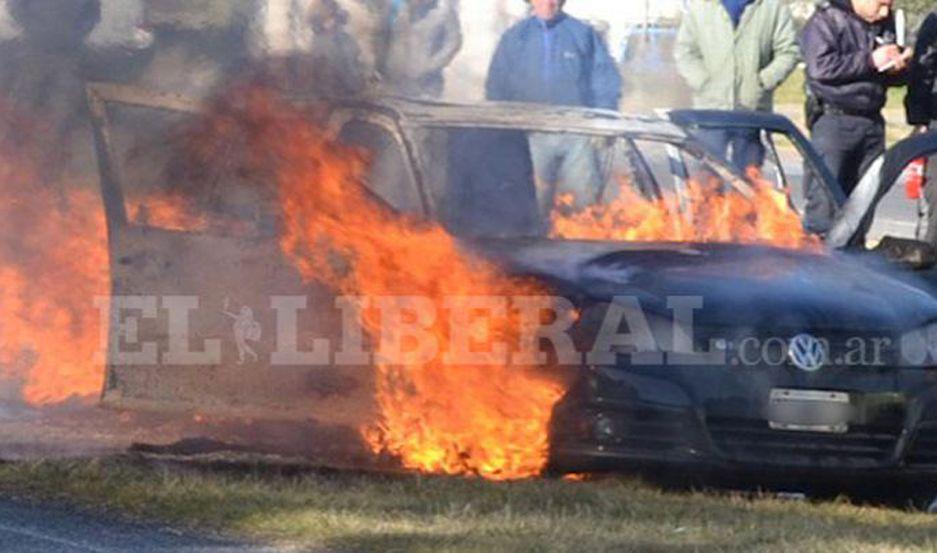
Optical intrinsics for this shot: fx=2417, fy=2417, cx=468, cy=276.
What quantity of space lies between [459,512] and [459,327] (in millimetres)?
995

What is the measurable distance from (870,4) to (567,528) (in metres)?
7.04

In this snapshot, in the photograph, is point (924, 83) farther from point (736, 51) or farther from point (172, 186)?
point (172, 186)

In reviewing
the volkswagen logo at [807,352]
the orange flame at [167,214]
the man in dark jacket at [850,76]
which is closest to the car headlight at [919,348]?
the volkswagen logo at [807,352]

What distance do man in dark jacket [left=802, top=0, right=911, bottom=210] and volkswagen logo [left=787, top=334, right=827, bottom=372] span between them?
5.23 m

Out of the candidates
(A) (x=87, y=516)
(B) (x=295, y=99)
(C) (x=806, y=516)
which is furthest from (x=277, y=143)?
(C) (x=806, y=516)

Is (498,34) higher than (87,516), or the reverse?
(498,34)

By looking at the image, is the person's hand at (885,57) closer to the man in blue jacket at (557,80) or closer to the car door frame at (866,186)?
the man in blue jacket at (557,80)

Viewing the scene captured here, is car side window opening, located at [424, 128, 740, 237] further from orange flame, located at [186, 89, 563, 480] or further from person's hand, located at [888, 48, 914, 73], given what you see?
person's hand, located at [888, 48, 914, 73]

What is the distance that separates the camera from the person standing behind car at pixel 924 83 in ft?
46.7

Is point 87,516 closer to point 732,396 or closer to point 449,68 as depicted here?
point 732,396

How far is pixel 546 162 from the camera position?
978 cm

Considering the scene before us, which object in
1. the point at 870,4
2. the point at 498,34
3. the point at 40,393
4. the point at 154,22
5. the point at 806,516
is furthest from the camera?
the point at 870,4

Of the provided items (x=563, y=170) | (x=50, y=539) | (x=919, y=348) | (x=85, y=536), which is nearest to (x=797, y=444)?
(x=919, y=348)

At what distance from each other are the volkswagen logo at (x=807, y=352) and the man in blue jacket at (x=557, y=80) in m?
1.36
